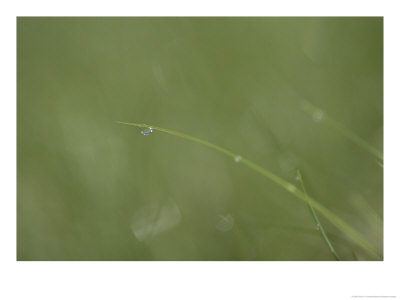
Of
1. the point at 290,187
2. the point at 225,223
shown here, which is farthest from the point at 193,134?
the point at 290,187

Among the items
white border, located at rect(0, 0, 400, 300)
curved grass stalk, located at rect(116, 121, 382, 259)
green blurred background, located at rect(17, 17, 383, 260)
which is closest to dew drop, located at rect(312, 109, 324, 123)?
green blurred background, located at rect(17, 17, 383, 260)

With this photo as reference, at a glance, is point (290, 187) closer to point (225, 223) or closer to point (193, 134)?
point (225, 223)

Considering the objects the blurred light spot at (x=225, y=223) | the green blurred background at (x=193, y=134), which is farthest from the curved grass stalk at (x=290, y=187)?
the blurred light spot at (x=225, y=223)
